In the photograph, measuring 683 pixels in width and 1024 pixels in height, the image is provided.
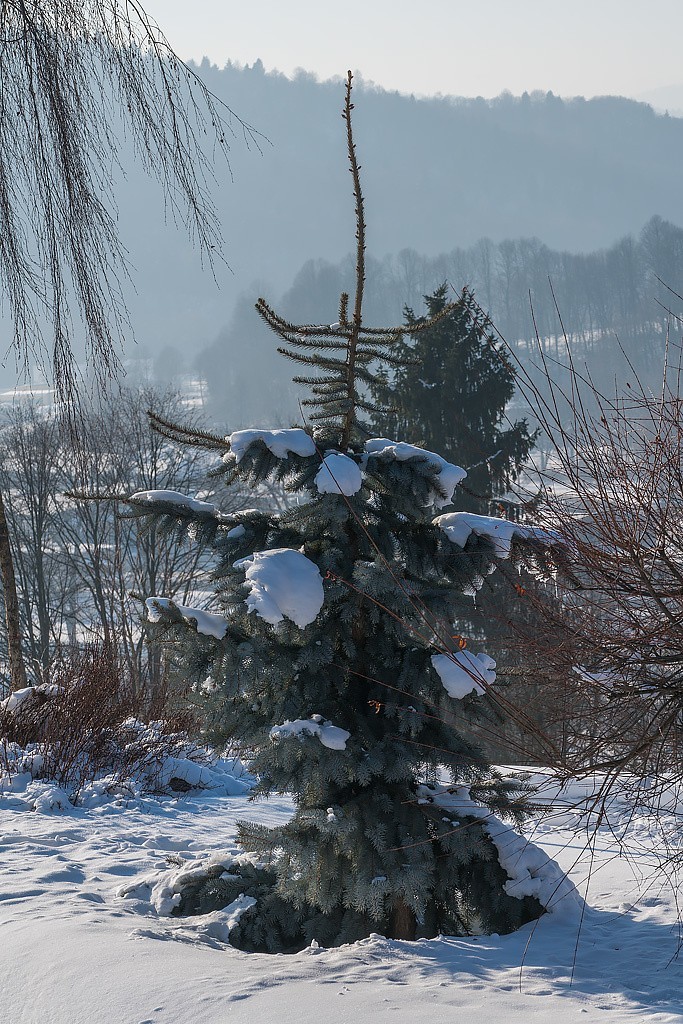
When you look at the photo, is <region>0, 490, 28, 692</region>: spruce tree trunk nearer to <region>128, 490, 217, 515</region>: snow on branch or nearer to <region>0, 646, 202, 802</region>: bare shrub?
<region>0, 646, 202, 802</region>: bare shrub

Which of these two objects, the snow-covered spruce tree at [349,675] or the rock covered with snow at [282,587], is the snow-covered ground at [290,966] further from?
the rock covered with snow at [282,587]

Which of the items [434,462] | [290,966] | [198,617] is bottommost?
[290,966]

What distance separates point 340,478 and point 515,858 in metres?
2.22

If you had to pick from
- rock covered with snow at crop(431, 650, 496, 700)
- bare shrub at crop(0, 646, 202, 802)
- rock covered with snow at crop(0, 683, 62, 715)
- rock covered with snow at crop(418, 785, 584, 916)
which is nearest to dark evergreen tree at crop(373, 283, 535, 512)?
bare shrub at crop(0, 646, 202, 802)

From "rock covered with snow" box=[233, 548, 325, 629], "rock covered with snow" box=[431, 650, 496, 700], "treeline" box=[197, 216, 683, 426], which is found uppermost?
"treeline" box=[197, 216, 683, 426]

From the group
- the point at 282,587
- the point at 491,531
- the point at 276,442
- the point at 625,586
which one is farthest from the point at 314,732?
the point at 625,586

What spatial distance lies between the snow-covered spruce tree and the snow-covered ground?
0.29 meters

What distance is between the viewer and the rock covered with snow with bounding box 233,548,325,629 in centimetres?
364

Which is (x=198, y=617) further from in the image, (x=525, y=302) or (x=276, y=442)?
(x=525, y=302)

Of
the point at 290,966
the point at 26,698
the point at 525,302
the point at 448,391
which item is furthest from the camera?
the point at 525,302

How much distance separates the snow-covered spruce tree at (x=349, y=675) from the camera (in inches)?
155

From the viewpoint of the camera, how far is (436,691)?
417 cm

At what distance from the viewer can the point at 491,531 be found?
4.16 m

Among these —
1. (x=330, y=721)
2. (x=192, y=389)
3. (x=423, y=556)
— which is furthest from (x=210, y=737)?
(x=192, y=389)
